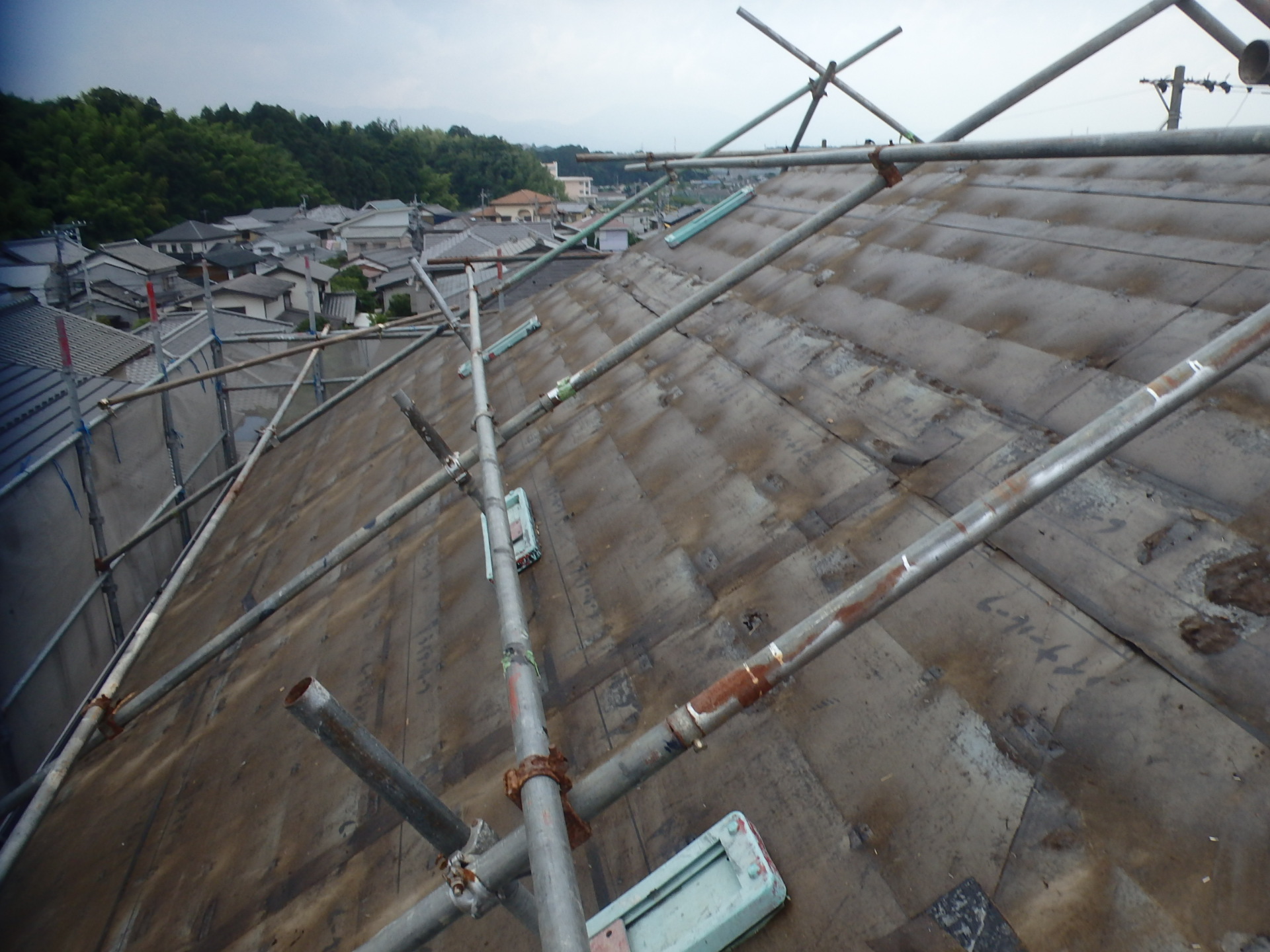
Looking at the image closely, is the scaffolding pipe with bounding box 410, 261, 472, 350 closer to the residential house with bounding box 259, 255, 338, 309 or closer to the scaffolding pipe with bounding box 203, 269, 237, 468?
the scaffolding pipe with bounding box 203, 269, 237, 468

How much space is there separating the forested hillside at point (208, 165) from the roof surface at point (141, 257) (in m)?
3.13

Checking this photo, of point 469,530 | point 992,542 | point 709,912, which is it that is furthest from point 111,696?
point 992,542

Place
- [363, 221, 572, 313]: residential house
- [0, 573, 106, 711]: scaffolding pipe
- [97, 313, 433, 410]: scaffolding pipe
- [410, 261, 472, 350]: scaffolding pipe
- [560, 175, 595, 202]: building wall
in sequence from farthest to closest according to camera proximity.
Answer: [560, 175, 595, 202]: building wall, [363, 221, 572, 313]: residential house, [97, 313, 433, 410]: scaffolding pipe, [410, 261, 472, 350]: scaffolding pipe, [0, 573, 106, 711]: scaffolding pipe

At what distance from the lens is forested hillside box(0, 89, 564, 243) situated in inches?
1655

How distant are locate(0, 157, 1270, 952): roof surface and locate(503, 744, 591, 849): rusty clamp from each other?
0.57 metres

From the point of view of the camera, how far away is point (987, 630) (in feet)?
7.76

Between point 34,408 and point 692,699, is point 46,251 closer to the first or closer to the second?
point 34,408

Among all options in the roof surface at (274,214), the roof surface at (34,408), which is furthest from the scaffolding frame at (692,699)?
the roof surface at (274,214)

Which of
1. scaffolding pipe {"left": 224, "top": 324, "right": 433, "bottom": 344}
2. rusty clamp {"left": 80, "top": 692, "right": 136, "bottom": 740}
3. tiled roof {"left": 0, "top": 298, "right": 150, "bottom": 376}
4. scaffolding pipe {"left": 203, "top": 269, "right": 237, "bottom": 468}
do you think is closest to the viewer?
rusty clamp {"left": 80, "top": 692, "right": 136, "bottom": 740}

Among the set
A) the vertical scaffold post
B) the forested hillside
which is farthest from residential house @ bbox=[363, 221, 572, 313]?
the vertical scaffold post

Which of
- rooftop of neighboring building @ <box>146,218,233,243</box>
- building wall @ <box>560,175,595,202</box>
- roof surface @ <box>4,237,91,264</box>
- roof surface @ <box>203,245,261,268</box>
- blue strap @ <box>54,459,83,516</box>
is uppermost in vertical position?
building wall @ <box>560,175,595,202</box>

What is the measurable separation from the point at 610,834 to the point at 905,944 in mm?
1007

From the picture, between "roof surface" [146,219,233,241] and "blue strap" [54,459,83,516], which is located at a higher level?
"roof surface" [146,219,233,241]

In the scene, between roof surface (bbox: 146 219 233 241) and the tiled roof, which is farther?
roof surface (bbox: 146 219 233 241)
